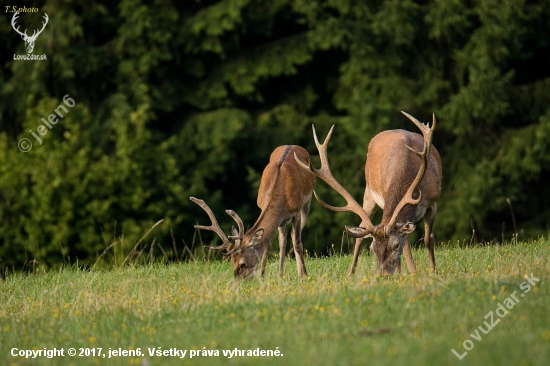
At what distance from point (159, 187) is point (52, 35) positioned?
14.5 ft

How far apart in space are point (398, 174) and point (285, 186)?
1.42 metres

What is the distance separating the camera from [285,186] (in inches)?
393

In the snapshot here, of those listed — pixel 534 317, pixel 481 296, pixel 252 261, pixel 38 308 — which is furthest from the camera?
pixel 252 261

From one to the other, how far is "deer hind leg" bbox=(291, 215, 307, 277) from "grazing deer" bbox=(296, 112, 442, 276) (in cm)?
56

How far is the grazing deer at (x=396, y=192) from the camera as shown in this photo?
848 cm

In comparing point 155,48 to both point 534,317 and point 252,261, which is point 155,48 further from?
point 534,317

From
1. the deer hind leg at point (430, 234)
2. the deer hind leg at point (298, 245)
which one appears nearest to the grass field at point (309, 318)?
the deer hind leg at point (430, 234)

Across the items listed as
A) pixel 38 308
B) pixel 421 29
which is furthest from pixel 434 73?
pixel 38 308

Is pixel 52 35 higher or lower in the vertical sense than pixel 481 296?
higher

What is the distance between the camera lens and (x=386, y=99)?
821 inches
